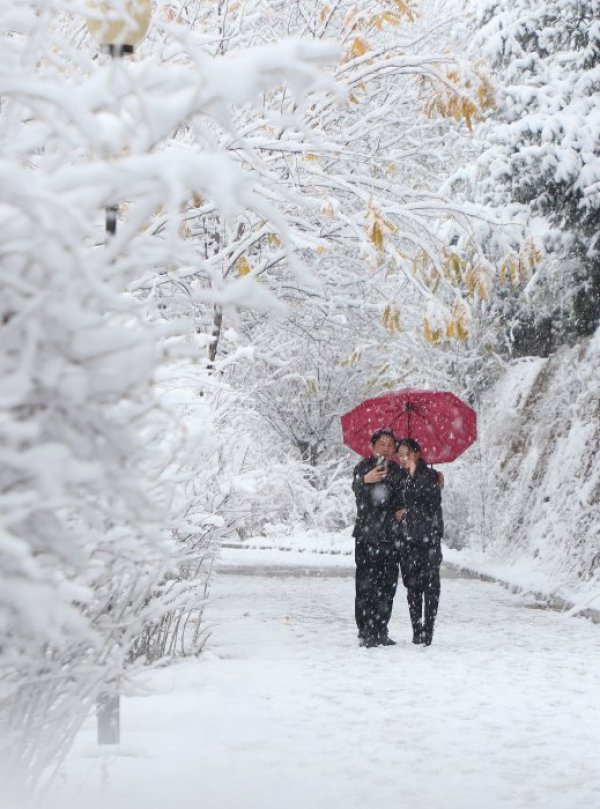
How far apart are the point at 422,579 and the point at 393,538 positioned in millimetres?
407

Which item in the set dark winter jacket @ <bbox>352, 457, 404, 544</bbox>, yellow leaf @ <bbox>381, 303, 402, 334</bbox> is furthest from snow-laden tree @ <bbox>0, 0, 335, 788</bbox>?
dark winter jacket @ <bbox>352, 457, 404, 544</bbox>

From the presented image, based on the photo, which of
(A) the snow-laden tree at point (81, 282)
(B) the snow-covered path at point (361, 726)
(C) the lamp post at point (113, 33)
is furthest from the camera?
(B) the snow-covered path at point (361, 726)

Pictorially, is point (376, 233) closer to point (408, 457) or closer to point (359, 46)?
point (359, 46)

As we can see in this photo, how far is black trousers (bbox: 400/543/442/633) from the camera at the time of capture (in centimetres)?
985

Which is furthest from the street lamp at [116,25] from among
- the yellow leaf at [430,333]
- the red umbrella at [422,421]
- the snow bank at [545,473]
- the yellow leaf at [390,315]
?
the snow bank at [545,473]

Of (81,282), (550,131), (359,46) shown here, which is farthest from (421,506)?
(81,282)

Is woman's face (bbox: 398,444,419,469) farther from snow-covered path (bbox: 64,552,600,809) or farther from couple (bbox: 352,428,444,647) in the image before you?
snow-covered path (bbox: 64,552,600,809)

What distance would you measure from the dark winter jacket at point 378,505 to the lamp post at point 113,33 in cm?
453

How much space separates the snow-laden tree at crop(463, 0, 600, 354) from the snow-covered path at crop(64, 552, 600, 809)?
5960mm

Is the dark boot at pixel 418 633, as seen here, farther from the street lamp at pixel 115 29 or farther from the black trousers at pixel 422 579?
the street lamp at pixel 115 29

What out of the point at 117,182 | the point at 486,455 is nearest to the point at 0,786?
the point at 117,182

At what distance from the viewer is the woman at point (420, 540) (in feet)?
32.4

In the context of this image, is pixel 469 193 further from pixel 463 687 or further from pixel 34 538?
pixel 34 538

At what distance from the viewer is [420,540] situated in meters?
9.88
